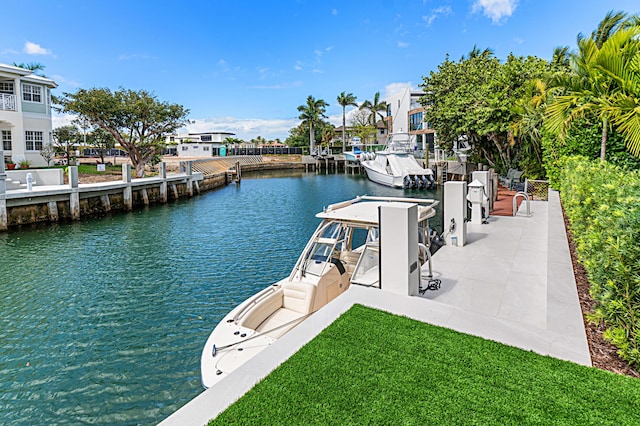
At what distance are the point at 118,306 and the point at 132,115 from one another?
1028 inches

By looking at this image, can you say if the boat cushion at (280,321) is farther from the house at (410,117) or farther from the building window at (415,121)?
the building window at (415,121)

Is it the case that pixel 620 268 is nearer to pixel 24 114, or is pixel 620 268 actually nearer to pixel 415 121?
pixel 24 114

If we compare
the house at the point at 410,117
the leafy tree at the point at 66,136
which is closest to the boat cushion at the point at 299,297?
the leafy tree at the point at 66,136

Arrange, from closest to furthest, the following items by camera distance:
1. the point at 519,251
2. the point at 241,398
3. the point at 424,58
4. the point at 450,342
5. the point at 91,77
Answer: the point at 241,398, the point at 450,342, the point at 519,251, the point at 91,77, the point at 424,58

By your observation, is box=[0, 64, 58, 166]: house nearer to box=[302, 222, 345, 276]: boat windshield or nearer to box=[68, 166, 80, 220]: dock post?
box=[68, 166, 80, 220]: dock post

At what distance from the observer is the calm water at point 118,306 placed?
5.49 metres

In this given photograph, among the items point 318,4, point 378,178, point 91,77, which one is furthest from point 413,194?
point 91,77

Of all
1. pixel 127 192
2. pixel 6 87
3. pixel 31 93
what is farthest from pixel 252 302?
pixel 31 93

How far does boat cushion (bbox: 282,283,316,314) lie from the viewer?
633 centimetres

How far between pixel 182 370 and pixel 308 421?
14.0ft

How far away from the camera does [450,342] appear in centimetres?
365

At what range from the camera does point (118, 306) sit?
864cm

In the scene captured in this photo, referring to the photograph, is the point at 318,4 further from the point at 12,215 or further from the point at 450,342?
the point at 450,342

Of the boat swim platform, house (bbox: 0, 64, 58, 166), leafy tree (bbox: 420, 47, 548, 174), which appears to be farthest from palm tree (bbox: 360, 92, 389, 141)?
the boat swim platform
